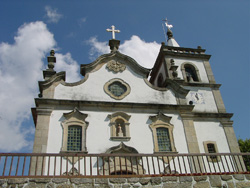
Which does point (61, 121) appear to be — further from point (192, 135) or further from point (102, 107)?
point (192, 135)

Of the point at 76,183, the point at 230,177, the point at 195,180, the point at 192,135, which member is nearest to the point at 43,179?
the point at 76,183

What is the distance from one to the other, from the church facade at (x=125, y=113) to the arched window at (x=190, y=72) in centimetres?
57

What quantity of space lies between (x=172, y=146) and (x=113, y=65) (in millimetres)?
6369

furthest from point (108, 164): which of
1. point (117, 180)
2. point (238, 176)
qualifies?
point (238, 176)

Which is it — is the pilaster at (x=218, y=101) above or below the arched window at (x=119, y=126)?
above

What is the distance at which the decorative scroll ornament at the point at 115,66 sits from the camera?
16.1 metres

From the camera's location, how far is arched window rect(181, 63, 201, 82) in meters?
18.4

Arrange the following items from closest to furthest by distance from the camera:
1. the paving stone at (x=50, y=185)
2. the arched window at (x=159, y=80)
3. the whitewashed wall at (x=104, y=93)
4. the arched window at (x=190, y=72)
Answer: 1. the paving stone at (x=50, y=185)
2. the whitewashed wall at (x=104, y=93)
3. the arched window at (x=190, y=72)
4. the arched window at (x=159, y=80)

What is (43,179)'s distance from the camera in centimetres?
725

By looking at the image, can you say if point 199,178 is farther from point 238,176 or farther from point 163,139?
point 163,139

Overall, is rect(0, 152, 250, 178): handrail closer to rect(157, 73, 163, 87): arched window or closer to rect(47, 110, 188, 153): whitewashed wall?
rect(47, 110, 188, 153): whitewashed wall

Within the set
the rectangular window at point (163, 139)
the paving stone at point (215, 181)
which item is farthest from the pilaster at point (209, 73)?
the paving stone at point (215, 181)

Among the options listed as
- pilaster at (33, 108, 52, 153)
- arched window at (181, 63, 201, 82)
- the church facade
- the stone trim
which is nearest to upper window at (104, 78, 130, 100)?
the church facade

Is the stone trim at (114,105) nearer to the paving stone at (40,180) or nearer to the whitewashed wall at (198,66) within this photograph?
the whitewashed wall at (198,66)
